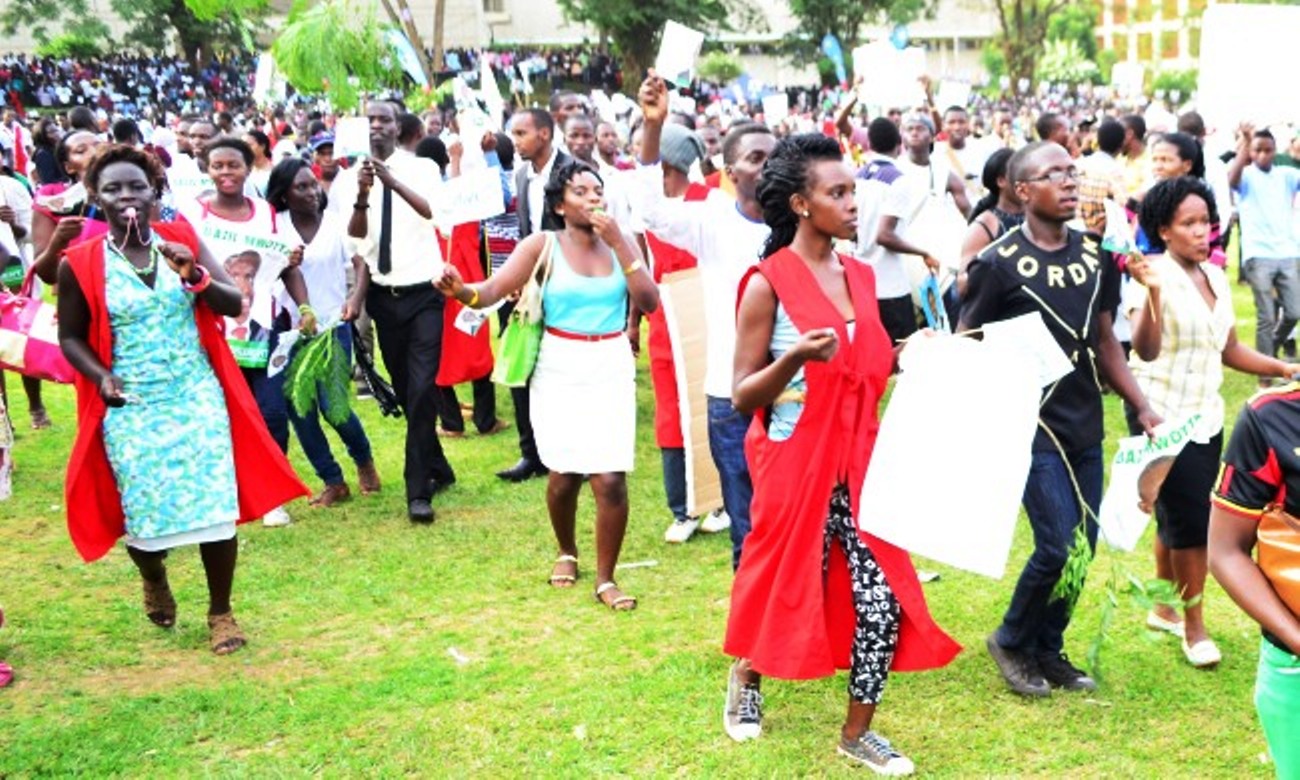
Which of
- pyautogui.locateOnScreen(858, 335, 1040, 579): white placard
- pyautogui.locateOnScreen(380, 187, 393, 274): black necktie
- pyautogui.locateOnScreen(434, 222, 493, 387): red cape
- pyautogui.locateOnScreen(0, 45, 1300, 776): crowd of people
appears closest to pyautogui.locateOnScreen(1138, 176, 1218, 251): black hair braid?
pyautogui.locateOnScreen(0, 45, 1300, 776): crowd of people

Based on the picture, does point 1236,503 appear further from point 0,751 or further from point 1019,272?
point 0,751

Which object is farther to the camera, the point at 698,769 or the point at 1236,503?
the point at 698,769

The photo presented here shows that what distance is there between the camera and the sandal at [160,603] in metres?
5.71

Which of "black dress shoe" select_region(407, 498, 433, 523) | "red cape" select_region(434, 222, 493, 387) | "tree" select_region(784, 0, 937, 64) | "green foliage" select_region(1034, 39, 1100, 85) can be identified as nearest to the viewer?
"black dress shoe" select_region(407, 498, 433, 523)

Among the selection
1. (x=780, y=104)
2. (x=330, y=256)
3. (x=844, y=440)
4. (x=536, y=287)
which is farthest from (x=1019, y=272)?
(x=780, y=104)

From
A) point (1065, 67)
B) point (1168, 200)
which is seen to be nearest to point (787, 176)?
point (1168, 200)

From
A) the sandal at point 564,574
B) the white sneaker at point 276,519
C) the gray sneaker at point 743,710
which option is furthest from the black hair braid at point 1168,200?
the white sneaker at point 276,519

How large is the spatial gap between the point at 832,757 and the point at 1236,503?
1932 mm

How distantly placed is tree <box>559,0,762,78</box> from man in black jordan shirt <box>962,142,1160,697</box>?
45379mm

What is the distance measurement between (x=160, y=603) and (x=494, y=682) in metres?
1.61

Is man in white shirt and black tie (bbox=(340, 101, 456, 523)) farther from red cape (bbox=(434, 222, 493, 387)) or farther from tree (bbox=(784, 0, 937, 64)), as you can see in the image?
tree (bbox=(784, 0, 937, 64))

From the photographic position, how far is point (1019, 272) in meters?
4.56

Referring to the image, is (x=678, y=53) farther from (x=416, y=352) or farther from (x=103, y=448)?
(x=103, y=448)

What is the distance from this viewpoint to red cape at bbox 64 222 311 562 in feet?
16.8
